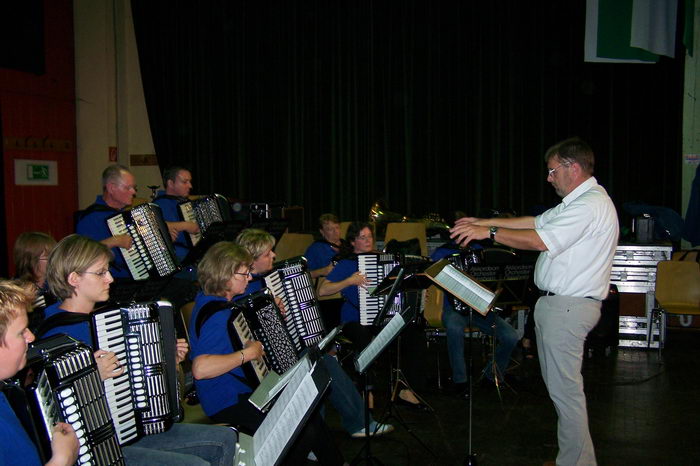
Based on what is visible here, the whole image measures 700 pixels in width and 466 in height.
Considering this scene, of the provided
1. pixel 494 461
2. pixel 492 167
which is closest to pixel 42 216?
pixel 492 167

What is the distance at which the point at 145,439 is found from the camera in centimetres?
324

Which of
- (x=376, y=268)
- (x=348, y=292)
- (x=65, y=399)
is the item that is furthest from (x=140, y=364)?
(x=348, y=292)

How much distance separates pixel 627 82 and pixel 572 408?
7.43m

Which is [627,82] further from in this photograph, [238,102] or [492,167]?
[238,102]

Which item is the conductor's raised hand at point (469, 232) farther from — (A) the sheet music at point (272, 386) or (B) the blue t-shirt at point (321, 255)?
(B) the blue t-shirt at point (321, 255)

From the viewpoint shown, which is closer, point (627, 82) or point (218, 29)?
point (627, 82)

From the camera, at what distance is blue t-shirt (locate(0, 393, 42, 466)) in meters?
2.13

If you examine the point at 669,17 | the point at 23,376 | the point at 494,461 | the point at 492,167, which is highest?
the point at 669,17

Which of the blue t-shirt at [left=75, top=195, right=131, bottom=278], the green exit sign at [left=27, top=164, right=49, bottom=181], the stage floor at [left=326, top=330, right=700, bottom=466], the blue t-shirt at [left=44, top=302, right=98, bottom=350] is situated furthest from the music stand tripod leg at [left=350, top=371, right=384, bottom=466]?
the green exit sign at [left=27, top=164, right=49, bottom=181]

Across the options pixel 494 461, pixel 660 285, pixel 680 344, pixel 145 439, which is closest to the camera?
pixel 145 439

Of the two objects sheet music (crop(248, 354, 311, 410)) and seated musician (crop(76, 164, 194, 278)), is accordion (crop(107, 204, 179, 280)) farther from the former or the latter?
sheet music (crop(248, 354, 311, 410))

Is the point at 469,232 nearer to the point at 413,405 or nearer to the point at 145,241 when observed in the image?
the point at 413,405

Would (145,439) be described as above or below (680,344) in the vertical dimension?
above

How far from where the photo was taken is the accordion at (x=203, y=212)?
6.23 meters
